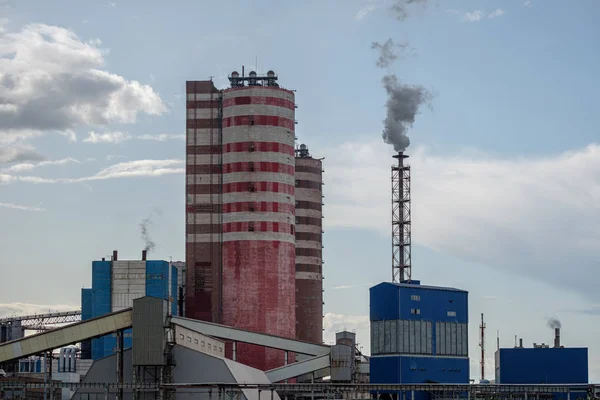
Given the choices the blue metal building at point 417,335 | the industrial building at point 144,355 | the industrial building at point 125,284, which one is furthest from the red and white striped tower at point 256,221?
the industrial building at point 144,355

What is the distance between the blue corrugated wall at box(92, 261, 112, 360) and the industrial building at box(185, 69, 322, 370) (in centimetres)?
899

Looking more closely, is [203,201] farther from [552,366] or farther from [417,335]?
[552,366]

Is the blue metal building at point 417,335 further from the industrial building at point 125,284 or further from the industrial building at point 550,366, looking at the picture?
the industrial building at point 125,284

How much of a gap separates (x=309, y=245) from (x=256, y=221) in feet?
115

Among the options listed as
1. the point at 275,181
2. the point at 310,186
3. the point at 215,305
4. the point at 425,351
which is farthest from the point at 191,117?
the point at 425,351

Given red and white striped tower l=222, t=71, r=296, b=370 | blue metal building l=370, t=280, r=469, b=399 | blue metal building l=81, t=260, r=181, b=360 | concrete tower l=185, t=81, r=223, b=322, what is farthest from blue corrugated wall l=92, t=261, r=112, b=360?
blue metal building l=370, t=280, r=469, b=399

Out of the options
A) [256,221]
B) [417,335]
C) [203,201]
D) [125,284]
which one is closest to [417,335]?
[417,335]

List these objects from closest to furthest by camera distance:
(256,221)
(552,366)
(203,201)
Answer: (552,366), (256,221), (203,201)

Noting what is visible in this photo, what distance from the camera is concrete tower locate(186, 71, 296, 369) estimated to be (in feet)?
368

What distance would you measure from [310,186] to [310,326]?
20429mm

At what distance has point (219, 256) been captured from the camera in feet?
375

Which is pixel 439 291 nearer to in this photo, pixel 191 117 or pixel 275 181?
pixel 275 181

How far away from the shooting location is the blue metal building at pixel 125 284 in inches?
4525

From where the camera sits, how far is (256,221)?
112125mm
